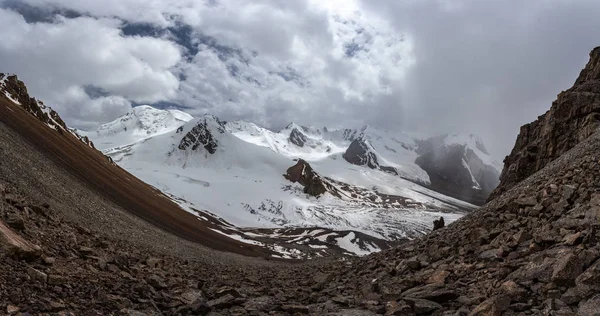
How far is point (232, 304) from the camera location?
42.7 ft

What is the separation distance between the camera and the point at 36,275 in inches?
381

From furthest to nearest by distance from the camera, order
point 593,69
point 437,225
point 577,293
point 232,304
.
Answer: point 593,69, point 437,225, point 232,304, point 577,293

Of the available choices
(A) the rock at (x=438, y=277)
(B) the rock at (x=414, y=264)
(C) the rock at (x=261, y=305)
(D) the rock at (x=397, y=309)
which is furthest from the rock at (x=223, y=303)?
(B) the rock at (x=414, y=264)

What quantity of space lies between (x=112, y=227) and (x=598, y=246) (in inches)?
1233

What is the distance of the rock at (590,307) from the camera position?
7192 mm

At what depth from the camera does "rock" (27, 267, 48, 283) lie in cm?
959

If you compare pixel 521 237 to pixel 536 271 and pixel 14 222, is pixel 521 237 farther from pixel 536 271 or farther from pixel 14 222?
pixel 14 222

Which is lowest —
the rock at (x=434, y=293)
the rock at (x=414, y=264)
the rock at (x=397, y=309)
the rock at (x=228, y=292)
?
the rock at (x=228, y=292)

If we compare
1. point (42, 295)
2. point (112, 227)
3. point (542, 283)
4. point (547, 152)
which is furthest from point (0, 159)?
point (547, 152)

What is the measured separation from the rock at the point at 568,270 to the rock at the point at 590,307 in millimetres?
1074

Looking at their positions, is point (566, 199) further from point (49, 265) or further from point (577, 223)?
point (49, 265)

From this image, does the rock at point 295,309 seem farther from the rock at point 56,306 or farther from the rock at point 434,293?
the rock at point 56,306

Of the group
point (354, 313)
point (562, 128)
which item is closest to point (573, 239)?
point (354, 313)

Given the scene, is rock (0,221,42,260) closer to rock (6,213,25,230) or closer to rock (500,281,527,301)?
rock (6,213,25,230)
